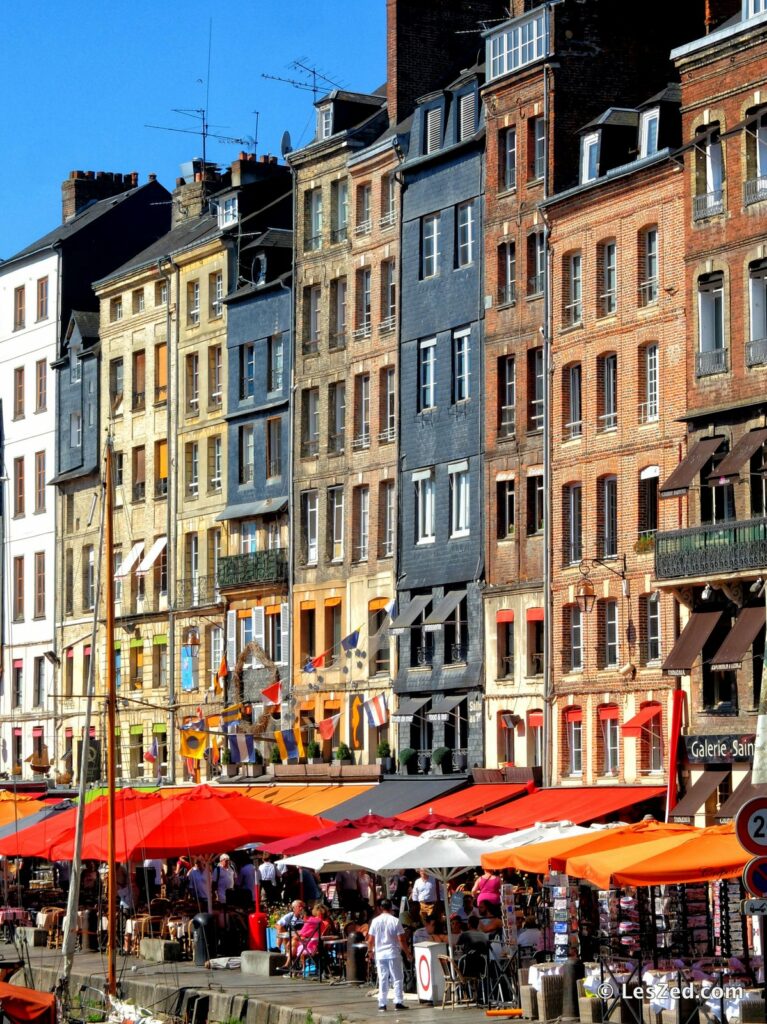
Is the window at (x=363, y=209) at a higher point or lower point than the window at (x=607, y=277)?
higher

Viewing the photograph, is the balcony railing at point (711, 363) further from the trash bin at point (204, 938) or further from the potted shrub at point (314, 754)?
the potted shrub at point (314, 754)

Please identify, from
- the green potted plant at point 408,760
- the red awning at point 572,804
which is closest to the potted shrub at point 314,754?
the green potted plant at point 408,760

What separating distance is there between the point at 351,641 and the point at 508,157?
42.9ft

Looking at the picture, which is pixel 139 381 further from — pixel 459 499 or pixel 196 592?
pixel 459 499

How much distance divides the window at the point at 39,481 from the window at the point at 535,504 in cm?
3137

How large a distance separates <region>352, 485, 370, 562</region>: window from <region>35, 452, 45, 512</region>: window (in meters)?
22.4

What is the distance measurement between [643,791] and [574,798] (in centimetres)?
192

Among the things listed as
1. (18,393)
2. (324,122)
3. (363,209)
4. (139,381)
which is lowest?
(139,381)

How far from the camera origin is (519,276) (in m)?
58.9

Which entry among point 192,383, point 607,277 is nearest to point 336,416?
point 192,383

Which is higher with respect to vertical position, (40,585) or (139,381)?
(139,381)

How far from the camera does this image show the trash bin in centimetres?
4472

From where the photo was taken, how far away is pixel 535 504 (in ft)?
191

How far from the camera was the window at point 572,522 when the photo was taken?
56062 millimetres
